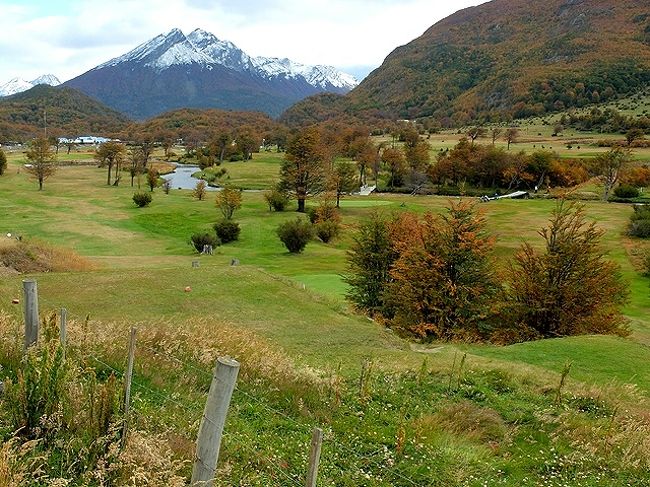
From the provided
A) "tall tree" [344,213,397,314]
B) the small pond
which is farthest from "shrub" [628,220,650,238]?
the small pond

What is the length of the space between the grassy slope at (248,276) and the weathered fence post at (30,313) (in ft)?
20.8

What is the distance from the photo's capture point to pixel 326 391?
989 cm

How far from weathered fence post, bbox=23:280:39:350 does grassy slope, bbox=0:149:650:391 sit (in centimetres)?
634

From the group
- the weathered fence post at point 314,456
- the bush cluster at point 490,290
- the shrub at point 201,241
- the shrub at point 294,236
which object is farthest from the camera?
the shrub at point 294,236

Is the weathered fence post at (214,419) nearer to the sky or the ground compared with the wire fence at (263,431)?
nearer to the sky

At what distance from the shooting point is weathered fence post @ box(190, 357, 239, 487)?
16.4 feet

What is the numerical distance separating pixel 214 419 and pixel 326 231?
4851cm

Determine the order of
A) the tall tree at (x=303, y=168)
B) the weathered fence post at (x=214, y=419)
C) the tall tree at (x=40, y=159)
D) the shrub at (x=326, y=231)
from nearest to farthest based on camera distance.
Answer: the weathered fence post at (x=214, y=419), the shrub at (x=326, y=231), the tall tree at (x=303, y=168), the tall tree at (x=40, y=159)

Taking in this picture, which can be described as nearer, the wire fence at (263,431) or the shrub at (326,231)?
the wire fence at (263,431)

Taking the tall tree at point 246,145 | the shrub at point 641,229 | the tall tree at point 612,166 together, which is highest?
the tall tree at point 246,145

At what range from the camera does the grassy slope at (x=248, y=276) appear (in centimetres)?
1648

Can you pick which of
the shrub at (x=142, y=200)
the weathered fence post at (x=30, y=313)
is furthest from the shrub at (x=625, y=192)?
the weathered fence post at (x=30, y=313)

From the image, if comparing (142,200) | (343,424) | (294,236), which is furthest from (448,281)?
(142,200)

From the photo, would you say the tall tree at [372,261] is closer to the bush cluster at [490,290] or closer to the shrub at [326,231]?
the bush cluster at [490,290]
